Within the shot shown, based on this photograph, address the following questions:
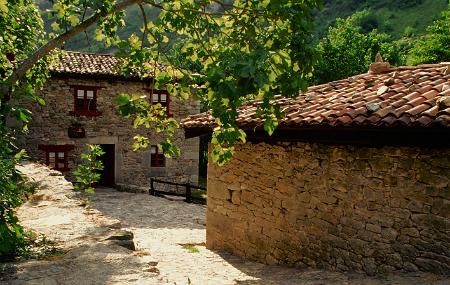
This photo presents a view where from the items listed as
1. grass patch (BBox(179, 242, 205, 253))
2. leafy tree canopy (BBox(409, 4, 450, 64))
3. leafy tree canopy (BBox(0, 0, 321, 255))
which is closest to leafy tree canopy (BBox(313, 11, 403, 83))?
leafy tree canopy (BBox(409, 4, 450, 64))

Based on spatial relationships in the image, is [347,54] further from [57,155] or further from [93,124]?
[57,155]

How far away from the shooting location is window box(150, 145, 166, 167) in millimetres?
20484

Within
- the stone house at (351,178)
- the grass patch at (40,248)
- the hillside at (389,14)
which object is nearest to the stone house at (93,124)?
the stone house at (351,178)

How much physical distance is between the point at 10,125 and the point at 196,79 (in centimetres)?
1479

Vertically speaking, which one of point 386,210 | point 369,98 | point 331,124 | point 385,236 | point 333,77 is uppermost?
point 333,77

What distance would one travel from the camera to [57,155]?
1858 cm

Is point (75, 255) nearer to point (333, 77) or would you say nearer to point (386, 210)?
point (386, 210)

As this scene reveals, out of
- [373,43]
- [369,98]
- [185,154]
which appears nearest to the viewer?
[369,98]

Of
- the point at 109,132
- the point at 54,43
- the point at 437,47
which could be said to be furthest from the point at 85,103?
the point at 437,47

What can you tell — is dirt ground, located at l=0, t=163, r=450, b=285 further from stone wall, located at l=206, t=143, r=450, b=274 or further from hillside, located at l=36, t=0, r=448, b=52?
hillside, located at l=36, t=0, r=448, b=52

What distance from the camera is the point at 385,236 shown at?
5.68m

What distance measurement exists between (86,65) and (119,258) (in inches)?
649

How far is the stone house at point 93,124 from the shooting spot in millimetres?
18234

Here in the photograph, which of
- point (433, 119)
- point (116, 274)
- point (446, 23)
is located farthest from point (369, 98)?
point (446, 23)
